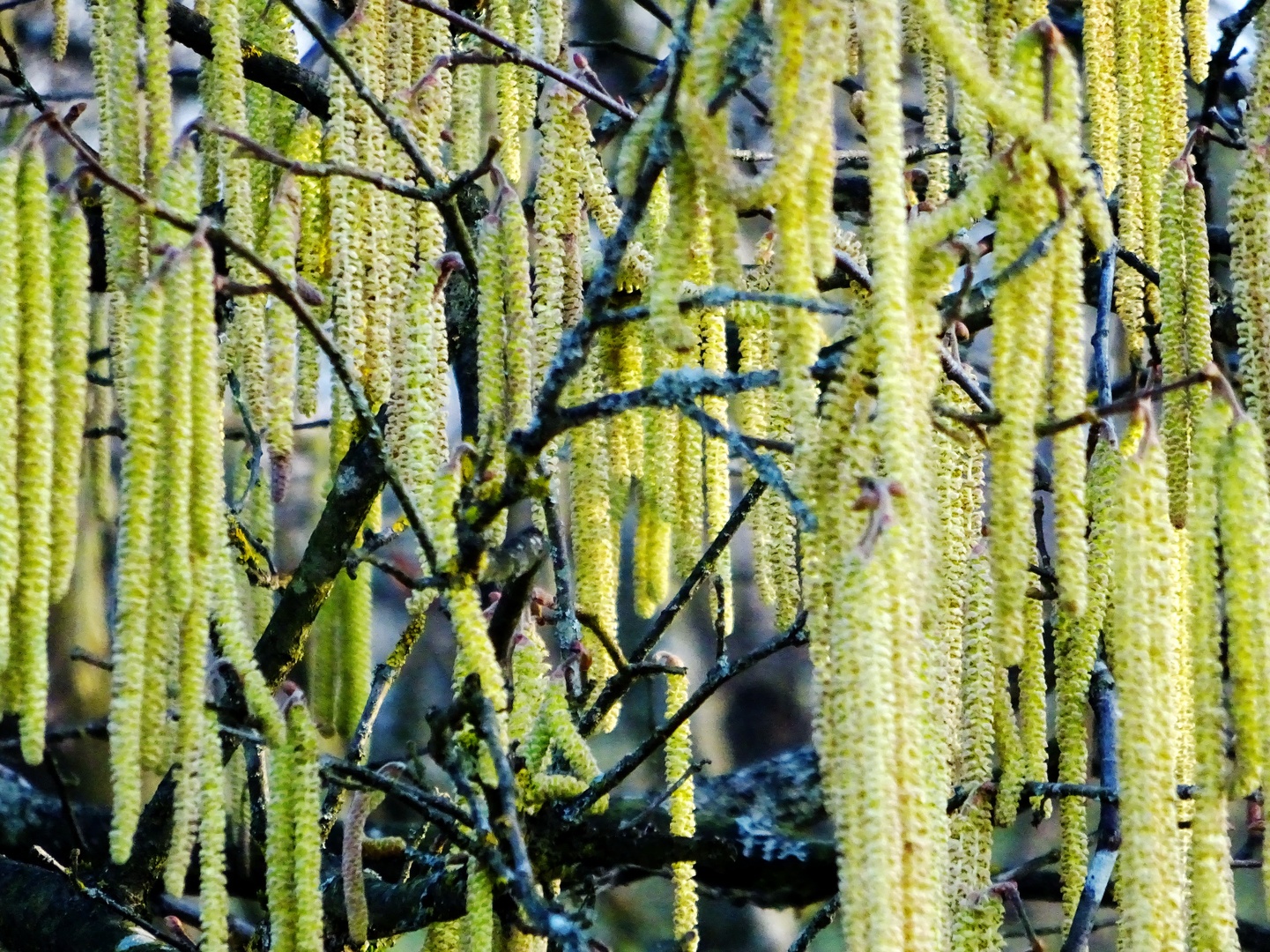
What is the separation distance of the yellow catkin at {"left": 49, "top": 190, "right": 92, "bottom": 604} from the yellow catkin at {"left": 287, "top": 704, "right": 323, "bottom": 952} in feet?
0.95

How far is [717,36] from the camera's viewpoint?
1.04 m

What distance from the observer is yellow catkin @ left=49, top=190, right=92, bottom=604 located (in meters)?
1.25

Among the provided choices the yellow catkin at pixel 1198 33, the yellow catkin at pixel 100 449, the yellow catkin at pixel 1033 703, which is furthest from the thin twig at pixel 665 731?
the yellow catkin at pixel 100 449

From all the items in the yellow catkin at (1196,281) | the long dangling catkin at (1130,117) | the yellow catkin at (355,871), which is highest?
the long dangling catkin at (1130,117)

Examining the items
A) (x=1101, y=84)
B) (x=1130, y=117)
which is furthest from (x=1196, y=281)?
(x=1101, y=84)

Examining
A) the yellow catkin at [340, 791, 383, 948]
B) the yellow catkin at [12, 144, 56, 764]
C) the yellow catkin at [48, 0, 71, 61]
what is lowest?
the yellow catkin at [340, 791, 383, 948]

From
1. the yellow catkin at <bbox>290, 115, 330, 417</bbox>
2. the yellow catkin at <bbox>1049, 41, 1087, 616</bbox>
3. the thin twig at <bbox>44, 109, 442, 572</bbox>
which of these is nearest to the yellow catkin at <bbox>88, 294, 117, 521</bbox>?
the yellow catkin at <bbox>290, 115, 330, 417</bbox>

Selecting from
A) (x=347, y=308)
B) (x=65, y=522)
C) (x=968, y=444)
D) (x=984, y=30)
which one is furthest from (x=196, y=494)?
(x=984, y=30)

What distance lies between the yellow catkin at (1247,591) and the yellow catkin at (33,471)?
37.5 inches

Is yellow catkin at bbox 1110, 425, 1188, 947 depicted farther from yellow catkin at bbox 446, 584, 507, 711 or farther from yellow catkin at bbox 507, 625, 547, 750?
yellow catkin at bbox 507, 625, 547, 750

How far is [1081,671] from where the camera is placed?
1716mm

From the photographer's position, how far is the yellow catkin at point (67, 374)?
1247 mm

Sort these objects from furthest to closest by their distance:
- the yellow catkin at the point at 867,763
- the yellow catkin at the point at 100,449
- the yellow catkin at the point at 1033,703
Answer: the yellow catkin at the point at 100,449 → the yellow catkin at the point at 1033,703 → the yellow catkin at the point at 867,763

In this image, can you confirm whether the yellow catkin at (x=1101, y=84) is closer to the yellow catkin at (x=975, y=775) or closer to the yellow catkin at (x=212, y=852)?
the yellow catkin at (x=975, y=775)
